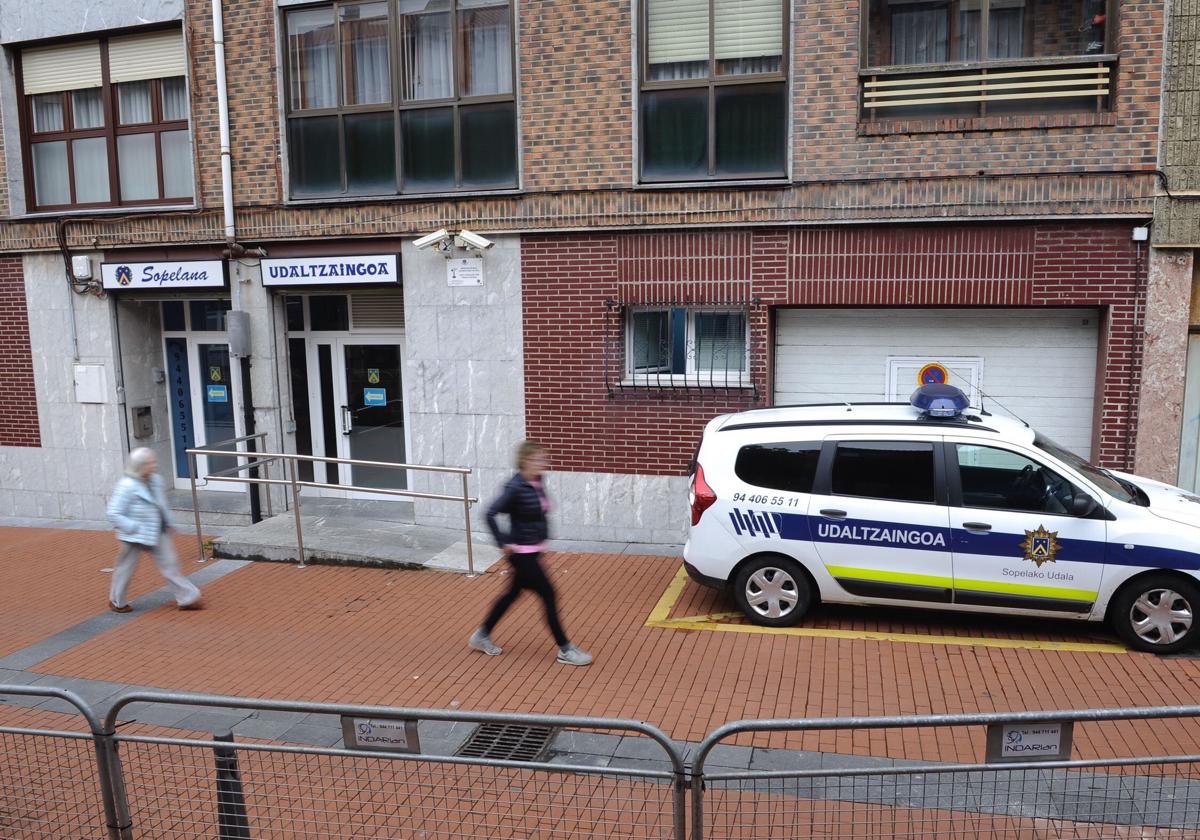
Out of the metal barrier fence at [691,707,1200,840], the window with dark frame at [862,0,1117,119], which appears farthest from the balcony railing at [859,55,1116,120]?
the metal barrier fence at [691,707,1200,840]

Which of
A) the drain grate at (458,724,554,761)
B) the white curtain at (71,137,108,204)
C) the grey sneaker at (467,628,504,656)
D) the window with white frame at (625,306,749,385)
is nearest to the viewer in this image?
the drain grate at (458,724,554,761)

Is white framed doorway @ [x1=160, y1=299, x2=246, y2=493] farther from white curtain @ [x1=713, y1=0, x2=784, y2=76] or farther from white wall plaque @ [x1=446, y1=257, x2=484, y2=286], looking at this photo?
white curtain @ [x1=713, y1=0, x2=784, y2=76]

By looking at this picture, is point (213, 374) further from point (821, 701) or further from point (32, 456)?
point (821, 701)

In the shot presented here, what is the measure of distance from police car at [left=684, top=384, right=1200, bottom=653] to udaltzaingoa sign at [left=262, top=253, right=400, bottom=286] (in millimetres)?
5042

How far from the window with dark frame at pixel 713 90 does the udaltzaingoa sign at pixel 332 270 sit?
322cm

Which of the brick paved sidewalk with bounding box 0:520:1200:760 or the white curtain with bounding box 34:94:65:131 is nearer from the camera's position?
the brick paved sidewalk with bounding box 0:520:1200:760

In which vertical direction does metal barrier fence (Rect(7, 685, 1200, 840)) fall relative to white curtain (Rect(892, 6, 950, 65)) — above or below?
below

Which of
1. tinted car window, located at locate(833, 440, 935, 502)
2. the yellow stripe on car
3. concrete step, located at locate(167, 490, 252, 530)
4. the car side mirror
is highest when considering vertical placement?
tinted car window, located at locate(833, 440, 935, 502)

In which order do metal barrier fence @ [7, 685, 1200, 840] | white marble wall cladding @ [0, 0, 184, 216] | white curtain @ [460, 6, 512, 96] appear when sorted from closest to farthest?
metal barrier fence @ [7, 685, 1200, 840] < white curtain @ [460, 6, 512, 96] < white marble wall cladding @ [0, 0, 184, 216]

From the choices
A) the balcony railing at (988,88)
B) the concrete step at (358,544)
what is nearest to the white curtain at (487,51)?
the balcony railing at (988,88)

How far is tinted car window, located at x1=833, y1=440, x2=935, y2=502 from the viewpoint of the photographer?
7184 mm

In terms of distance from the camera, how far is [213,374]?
42.9 feet

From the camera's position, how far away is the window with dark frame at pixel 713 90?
9.89 meters

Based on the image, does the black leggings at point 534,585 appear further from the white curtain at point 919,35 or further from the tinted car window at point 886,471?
the white curtain at point 919,35
